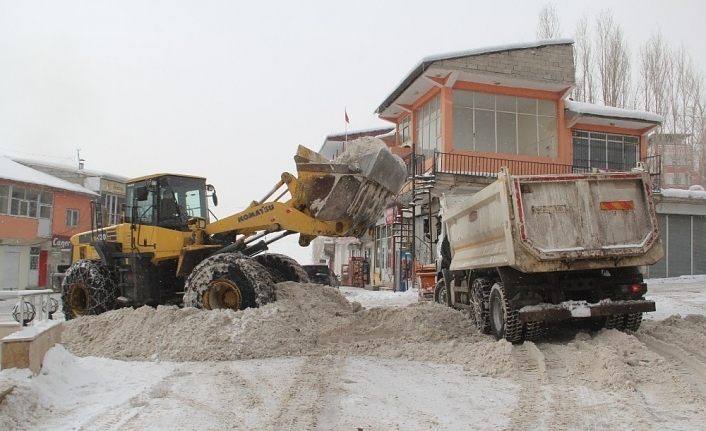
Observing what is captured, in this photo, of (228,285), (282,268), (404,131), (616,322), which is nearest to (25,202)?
(404,131)

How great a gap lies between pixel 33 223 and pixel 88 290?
99.0 ft

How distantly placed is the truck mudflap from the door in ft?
119

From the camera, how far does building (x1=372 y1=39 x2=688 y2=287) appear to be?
22.5 meters

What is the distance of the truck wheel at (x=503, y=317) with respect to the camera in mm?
7781

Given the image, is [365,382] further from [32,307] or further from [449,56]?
[449,56]

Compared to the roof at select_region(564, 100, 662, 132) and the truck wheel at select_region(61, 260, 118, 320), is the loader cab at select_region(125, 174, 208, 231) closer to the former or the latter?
the truck wheel at select_region(61, 260, 118, 320)

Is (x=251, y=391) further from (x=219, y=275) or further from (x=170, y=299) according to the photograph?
(x=170, y=299)

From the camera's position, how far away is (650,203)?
7871mm

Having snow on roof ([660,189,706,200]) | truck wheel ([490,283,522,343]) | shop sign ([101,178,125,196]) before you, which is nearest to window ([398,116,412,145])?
snow on roof ([660,189,706,200])

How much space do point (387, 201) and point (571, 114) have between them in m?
17.9

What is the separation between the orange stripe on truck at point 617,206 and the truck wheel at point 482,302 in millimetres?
2065

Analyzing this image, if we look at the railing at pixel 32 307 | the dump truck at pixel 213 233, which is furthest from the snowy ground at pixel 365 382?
the railing at pixel 32 307

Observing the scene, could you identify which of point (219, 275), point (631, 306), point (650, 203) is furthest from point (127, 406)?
point (650, 203)

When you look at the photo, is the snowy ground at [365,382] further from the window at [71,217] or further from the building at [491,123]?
the window at [71,217]
